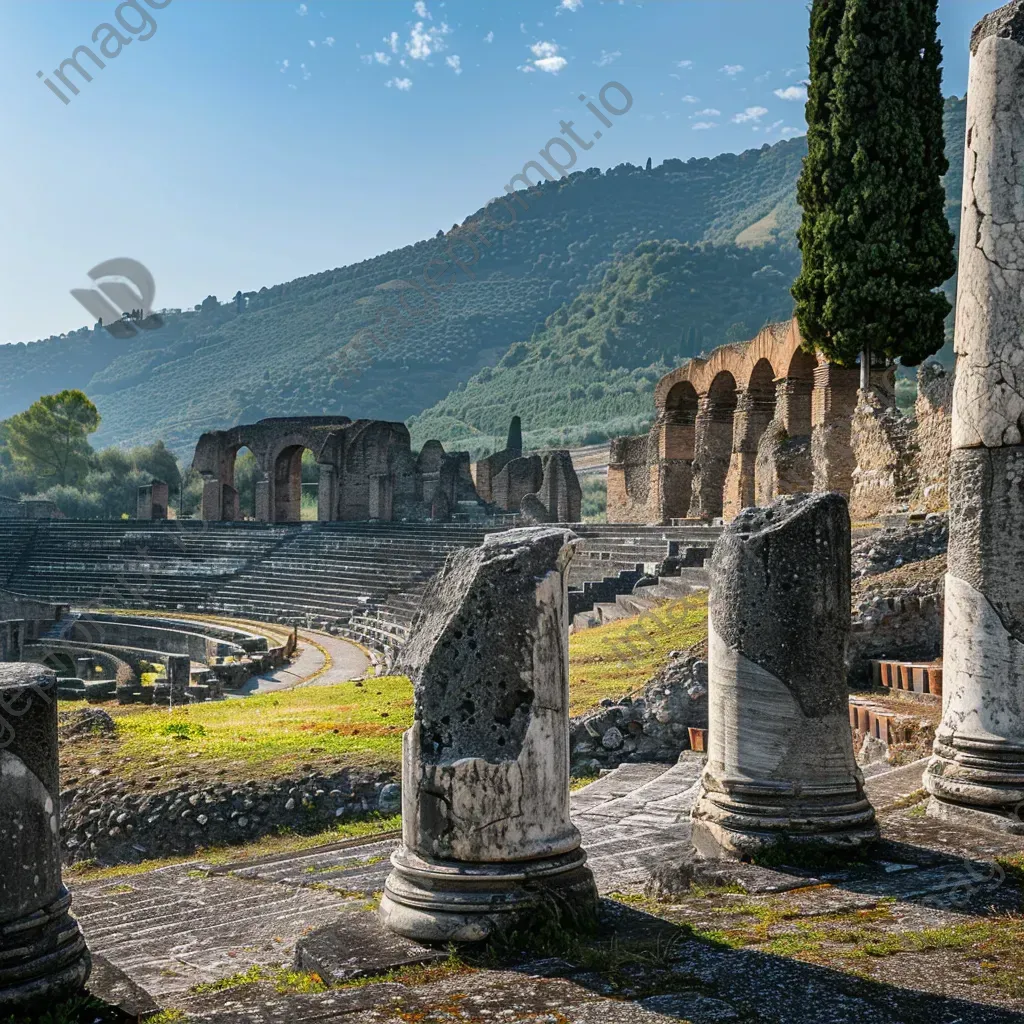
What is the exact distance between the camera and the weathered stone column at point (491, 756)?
14.5 ft

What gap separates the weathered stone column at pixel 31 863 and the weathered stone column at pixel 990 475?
4.44 metres

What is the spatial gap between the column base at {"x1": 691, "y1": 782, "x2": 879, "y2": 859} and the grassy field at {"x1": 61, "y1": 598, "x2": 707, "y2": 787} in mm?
4775

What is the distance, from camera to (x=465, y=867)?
4414mm

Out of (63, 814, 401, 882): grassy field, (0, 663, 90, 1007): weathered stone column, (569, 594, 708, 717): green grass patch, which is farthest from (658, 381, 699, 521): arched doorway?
(0, 663, 90, 1007): weathered stone column

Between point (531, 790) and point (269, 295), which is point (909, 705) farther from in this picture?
point (269, 295)

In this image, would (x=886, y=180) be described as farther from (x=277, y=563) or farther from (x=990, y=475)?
(x=277, y=563)

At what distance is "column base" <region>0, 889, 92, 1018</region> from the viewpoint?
364 centimetres

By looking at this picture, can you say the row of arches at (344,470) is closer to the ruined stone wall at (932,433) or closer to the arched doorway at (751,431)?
the arched doorway at (751,431)

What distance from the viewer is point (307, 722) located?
12.9m

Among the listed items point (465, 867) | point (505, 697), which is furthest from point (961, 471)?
point (465, 867)

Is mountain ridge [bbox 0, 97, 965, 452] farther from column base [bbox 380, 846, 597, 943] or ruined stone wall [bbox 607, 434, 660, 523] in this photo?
column base [bbox 380, 846, 597, 943]

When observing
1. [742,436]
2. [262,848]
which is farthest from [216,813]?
[742,436]

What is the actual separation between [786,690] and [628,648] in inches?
324

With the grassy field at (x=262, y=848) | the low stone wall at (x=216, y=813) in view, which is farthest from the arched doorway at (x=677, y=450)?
the grassy field at (x=262, y=848)
